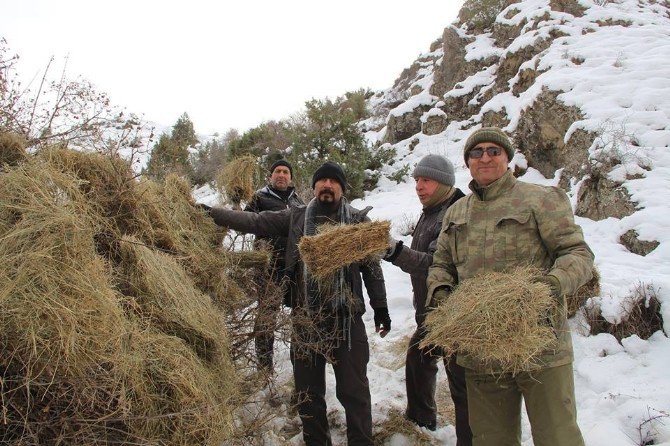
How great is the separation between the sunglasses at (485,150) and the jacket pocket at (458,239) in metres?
0.36

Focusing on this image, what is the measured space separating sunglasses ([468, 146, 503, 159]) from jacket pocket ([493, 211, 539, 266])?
1.09 feet

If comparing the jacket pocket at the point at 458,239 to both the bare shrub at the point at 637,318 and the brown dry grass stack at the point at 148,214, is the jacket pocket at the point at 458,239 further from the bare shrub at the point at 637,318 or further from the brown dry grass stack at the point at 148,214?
the bare shrub at the point at 637,318

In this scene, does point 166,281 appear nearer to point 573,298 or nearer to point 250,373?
point 250,373

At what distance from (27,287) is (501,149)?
2.19m

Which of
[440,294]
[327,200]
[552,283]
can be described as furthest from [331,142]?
[552,283]

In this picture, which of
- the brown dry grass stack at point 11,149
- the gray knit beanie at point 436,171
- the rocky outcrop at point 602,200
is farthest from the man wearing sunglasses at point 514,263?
the rocky outcrop at point 602,200

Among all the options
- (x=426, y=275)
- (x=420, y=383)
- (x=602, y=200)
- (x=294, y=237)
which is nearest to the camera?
(x=426, y=275)

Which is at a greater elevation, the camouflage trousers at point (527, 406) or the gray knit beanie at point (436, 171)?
the gray knit beanie at point (436, 171)

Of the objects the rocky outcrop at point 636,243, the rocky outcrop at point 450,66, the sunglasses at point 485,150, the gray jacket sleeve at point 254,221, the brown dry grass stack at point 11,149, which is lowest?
the rocky outcrop at point 636,243

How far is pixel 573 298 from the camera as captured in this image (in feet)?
13.4

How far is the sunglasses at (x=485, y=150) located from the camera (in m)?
2.16

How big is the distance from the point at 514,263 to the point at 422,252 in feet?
2.56

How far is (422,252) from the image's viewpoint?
279cm

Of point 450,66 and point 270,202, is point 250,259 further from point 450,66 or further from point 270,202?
point 450,66
